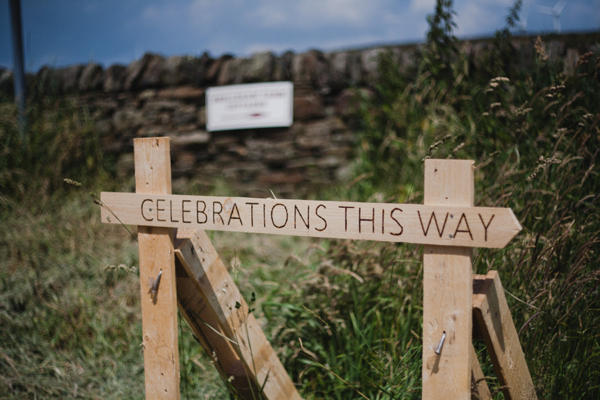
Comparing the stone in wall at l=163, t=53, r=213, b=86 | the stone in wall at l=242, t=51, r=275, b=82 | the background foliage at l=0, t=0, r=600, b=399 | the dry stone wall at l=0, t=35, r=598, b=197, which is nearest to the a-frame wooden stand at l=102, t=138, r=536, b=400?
the background foliage at l=0, t=0, r=600, b=399

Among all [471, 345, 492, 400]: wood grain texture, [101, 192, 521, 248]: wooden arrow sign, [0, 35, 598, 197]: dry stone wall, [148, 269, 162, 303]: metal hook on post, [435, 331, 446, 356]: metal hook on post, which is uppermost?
[0, 35, 598, 197]: dry stone wall

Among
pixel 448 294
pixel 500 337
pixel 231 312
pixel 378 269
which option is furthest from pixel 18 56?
pixel 500 337

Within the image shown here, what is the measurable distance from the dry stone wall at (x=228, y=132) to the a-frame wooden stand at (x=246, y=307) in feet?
10.3

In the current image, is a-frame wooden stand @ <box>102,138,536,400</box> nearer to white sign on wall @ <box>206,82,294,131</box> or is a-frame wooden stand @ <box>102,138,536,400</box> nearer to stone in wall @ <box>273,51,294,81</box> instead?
white sign on wall @ <box>206,82,294,131</box>

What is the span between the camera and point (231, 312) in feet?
5.23

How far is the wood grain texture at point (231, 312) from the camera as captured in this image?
151 cm

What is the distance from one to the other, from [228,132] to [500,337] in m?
4.10

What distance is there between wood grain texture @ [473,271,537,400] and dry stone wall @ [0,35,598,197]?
11.1 feet

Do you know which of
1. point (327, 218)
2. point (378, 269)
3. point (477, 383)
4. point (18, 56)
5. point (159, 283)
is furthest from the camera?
point (18, 56)

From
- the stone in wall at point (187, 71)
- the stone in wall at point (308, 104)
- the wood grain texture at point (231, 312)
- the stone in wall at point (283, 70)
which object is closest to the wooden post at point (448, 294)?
the wood grain texture at point (231, 312)

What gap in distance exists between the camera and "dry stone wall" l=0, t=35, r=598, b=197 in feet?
15.3

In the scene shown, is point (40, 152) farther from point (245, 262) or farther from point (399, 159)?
point (399, 159)

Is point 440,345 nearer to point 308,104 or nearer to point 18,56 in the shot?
point 308,104

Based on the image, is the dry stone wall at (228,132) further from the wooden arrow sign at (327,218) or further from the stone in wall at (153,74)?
the wooden arrow sign at (327,218)
